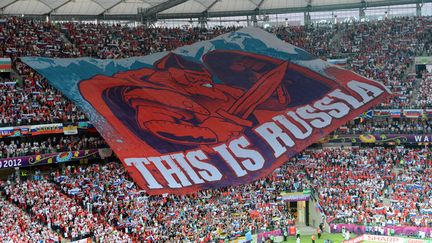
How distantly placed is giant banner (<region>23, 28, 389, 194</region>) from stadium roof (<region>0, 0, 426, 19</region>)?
9979 mm

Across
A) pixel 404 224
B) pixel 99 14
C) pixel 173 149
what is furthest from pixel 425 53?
pixel 99 14

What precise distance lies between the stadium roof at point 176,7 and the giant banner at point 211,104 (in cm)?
998

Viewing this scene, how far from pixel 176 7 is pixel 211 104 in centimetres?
2174

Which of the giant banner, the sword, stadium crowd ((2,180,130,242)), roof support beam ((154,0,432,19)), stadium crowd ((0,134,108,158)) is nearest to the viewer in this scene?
stadium crowd ((2,180,130,242))

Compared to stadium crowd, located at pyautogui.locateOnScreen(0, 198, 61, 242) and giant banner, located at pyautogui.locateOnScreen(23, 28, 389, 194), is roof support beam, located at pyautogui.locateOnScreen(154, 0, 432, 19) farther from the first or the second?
stadium crowd, located at pyautogui.locateOnScreen(0, 198, 61, 242)

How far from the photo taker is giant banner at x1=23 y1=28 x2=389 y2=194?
138ft

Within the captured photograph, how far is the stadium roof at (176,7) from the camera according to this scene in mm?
60531

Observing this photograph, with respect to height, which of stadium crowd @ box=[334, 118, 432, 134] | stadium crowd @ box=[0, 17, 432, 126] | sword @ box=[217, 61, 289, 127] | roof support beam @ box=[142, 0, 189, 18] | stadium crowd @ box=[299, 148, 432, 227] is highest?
roof support beam @ box=[142, 0, 189, 18]

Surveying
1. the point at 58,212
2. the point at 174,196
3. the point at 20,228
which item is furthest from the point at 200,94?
the point at 20,228

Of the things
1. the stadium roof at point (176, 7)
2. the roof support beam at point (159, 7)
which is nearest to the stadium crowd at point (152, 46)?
the roof support beam at point (159, 7)

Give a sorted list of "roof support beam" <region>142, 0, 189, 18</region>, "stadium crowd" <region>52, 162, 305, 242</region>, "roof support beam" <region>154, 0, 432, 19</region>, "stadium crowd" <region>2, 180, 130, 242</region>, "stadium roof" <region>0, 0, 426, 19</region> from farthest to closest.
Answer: "roof support beam" <region>154, 0, 432, 19</region> → "stadium roof" <region>0, 0, 426, 19</region> → "roof support beam" <region>142, 0, 189, 18</region> → "stadium crowd" <region>52, 162, 305, 242</region> → "stadium crowd" <region>2, 180, 130, 242</region>

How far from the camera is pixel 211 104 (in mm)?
48906

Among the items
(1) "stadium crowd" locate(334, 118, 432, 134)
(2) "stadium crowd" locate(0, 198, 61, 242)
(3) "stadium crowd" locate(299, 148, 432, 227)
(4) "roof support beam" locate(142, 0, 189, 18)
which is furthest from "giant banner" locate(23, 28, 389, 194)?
(2) "stadium crowd" locate(0, 198, 61, 242)

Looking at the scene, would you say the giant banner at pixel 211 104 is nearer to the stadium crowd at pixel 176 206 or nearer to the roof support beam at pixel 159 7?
the stadium crowd at pixel 176 206
